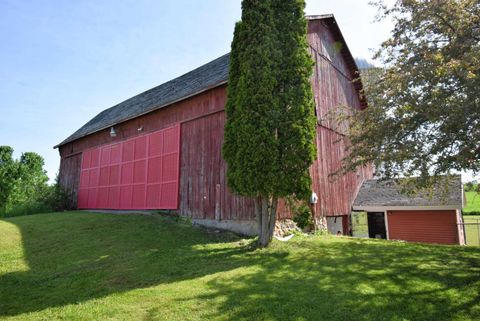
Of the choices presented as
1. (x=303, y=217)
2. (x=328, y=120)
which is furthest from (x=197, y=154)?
(x=328, y=120)

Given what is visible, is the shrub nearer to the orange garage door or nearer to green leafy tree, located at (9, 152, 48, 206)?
the orange garage door

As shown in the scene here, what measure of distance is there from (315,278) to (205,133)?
6693 mm

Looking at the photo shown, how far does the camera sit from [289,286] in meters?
4.96

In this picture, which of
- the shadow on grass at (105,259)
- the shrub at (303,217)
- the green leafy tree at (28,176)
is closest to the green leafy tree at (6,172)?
the green leafy tree at (28,176)

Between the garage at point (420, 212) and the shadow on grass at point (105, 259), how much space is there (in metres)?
8.09

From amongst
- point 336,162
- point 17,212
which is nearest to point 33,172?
point 17,212

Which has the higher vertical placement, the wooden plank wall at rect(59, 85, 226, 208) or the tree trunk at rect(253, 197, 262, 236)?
the wooden plank wall at rect(59, 85, 226, 208)

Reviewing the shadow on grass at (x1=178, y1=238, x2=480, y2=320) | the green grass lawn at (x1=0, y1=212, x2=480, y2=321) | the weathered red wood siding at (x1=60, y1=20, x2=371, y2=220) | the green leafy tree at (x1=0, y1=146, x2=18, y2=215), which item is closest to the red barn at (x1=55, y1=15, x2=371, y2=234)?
the weathered red wood siding at (x1=60, y1=20, x2=371, y2=220)

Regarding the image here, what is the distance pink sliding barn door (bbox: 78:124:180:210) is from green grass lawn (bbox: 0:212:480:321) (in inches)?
124

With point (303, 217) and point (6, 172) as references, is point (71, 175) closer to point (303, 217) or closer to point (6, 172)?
point (6, 172)

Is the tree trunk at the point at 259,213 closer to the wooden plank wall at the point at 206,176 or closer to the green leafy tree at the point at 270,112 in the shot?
the green leafy tree at the point at 270,112

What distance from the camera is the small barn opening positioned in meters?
15.9

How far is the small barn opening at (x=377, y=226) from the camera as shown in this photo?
15867mm

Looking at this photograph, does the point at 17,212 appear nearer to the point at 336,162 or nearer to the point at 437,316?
the point at 336,162
